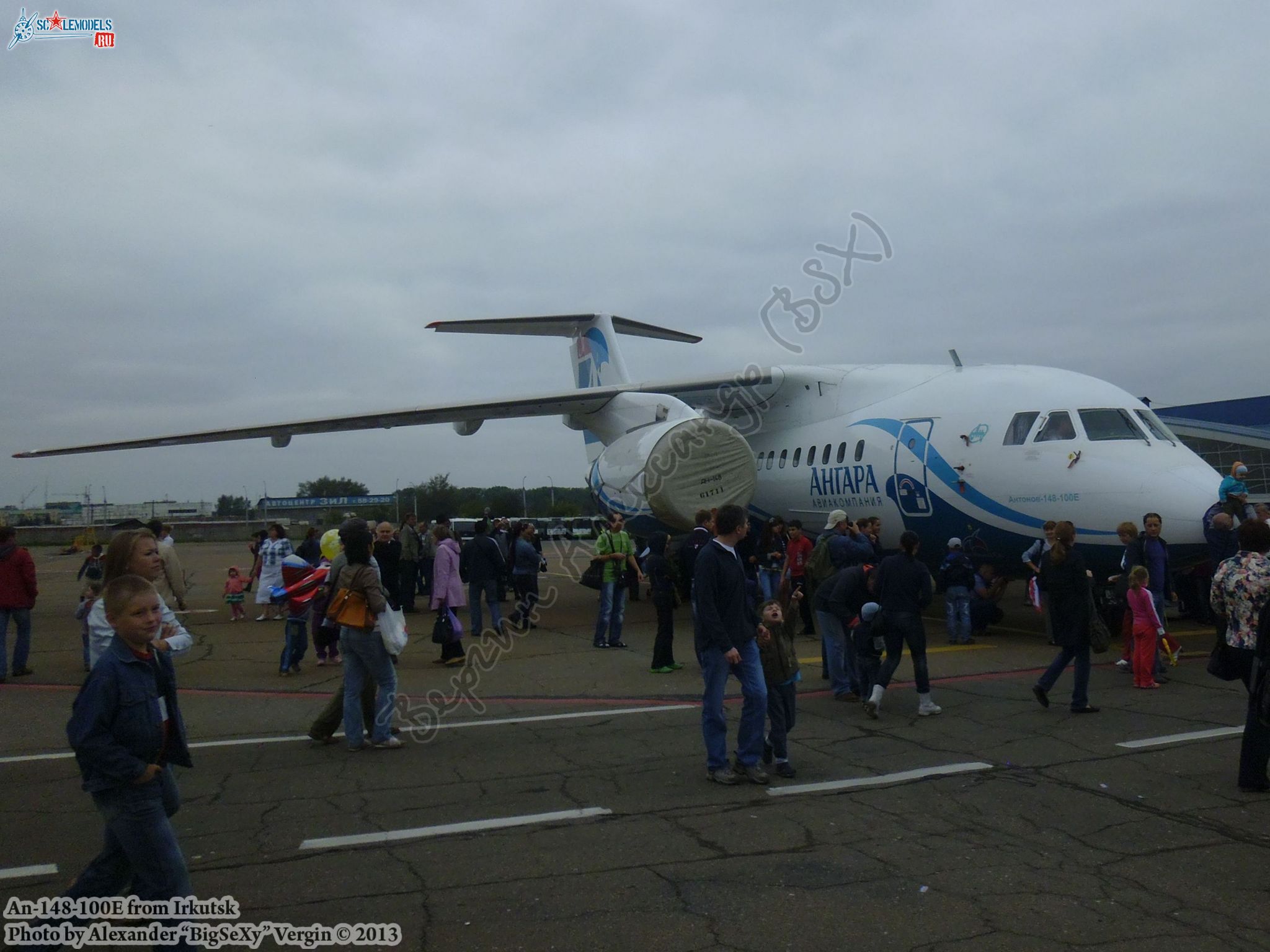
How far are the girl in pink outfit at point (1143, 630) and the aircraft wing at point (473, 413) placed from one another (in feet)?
26.5

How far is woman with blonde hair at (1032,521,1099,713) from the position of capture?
8.09m

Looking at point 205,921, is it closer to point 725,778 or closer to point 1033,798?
point 725,778

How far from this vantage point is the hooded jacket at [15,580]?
10930mm

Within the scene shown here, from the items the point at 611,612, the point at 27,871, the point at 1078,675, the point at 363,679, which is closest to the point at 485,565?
the point at 611,612

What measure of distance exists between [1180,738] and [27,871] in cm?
750

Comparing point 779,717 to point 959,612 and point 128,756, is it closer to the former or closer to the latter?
point 128,756

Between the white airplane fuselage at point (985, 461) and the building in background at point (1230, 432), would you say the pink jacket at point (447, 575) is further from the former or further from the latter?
the building in background at point (1230, 432)

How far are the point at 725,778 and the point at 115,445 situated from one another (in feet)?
50.3

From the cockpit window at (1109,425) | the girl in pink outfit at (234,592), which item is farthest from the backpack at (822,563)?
the girl in pink outfit at (234,592)

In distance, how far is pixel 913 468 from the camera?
1341 cm


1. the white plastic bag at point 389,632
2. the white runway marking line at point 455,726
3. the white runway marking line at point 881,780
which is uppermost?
the white plastic bag at point 389,632

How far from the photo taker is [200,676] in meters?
11.1

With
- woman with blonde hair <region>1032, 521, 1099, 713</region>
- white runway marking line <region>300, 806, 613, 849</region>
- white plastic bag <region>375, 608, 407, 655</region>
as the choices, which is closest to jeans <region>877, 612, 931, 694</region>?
woman with blonde hair <region>1032, 521, 1099, 713</region>

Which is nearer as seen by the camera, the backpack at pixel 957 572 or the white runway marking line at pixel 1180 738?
the white runway marking line at pixel 1180 738
